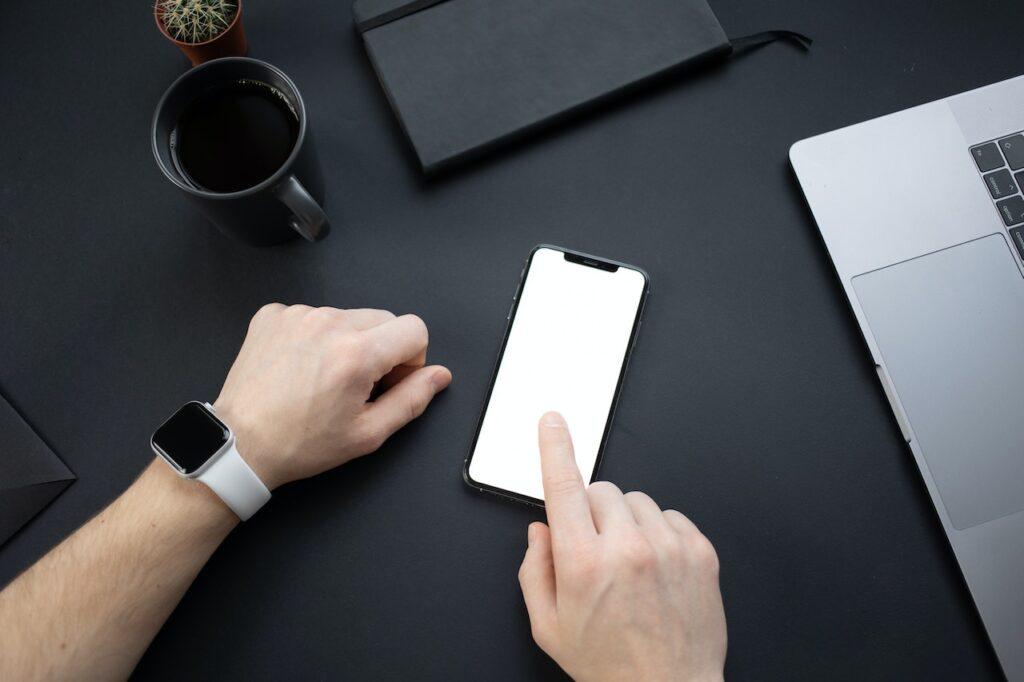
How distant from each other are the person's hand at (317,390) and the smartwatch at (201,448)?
29mm

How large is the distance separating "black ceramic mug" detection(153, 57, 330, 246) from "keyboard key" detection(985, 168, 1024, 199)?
2.20 ft

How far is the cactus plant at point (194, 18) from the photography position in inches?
26.0

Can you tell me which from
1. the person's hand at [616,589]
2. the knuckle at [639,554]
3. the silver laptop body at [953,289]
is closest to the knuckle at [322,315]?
the person's hand at [616,589]

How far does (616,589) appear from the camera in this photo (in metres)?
0.58

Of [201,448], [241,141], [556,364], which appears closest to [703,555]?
[556,364]

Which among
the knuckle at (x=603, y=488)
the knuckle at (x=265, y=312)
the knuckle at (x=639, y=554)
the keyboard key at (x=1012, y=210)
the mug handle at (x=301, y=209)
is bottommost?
the knuckle at (x=639, y=554)

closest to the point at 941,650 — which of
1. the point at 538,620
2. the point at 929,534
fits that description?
the point at 929,534

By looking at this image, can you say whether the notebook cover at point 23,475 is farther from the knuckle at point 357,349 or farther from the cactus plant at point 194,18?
the cactus plant at point 194,18

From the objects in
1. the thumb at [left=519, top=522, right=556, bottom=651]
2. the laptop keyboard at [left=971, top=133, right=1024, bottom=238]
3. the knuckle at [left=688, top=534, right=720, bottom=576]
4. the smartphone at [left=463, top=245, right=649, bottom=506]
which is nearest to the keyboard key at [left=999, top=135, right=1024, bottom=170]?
the laptop keyboard at [left=971, top=133, right=1024, bottom=238]

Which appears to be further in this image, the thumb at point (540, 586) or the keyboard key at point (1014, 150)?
the keyboard key at point (1014, 150)

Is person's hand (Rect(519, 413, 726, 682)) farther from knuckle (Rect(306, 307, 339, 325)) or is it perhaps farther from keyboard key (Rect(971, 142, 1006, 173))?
keyboard key (Rect(971, 142, 1006, 173))

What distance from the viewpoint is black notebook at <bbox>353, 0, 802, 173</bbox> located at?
706mm

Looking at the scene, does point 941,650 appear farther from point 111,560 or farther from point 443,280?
point 111,560

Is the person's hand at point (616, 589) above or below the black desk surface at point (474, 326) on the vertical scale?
below
